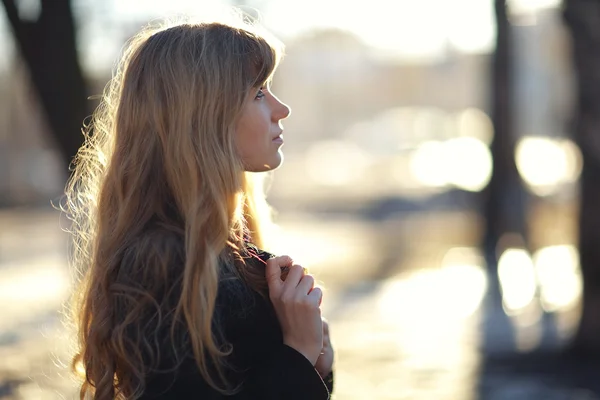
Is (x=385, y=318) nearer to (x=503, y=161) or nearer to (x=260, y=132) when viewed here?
(x=503, y=161)

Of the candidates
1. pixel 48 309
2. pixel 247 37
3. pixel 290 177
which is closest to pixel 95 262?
pixel 247 37

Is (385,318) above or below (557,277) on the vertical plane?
below

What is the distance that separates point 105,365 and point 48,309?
956 cm

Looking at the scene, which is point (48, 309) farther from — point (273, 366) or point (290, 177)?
point (290, 177)

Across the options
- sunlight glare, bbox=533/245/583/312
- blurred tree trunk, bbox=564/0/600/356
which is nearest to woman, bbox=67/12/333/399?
blurred tree trunk, bbox=564/0/600/356

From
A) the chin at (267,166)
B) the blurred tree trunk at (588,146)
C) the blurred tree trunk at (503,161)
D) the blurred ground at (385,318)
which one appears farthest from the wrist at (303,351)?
the blurred tree trunk at (503,161)

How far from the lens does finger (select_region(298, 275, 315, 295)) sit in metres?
2.31

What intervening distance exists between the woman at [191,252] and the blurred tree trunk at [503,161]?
11755 millimetres

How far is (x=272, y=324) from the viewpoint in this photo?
2.30 m

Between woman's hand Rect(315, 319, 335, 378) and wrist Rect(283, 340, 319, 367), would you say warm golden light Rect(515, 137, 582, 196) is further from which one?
wrist Rect(283, 340, 319, 367)

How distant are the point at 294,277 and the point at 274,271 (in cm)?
5

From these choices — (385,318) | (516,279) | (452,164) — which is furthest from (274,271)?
(452,164)

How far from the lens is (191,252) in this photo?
2.19 m

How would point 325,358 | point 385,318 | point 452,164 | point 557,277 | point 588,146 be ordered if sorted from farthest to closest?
point 452,164, point 557,277, point 385,318, point 588,146, point 325,358
